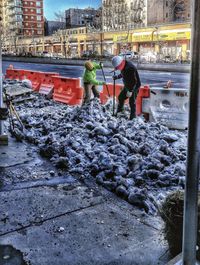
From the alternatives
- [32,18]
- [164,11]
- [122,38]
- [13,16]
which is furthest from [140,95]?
[32,18]

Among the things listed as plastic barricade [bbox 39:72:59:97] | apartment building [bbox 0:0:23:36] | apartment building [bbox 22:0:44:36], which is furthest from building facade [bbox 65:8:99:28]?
plastic barricade [bbox 39:72:59:97]

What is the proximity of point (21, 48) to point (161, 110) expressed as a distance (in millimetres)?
124988

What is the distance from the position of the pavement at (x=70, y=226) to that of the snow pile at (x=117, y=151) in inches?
12.0

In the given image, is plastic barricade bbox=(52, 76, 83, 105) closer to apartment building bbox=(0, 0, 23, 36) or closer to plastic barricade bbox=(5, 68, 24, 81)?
plastic barricade bbox=(5, 68, 24, 81)

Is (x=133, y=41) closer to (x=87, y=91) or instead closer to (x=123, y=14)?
(x=123, y=14)

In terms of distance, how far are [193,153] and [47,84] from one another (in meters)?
14.1

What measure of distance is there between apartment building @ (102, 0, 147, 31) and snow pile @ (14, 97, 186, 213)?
84947 millimetres

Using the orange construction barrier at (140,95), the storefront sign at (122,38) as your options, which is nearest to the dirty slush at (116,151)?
the orange construction barrier at (140,95)

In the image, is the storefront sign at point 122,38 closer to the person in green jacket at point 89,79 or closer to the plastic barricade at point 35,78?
the plastic barricade at point 35,78

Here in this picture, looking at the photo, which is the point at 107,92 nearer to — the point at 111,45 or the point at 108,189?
the point at 108,189

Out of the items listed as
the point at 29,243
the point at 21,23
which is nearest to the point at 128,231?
the point at 29,243

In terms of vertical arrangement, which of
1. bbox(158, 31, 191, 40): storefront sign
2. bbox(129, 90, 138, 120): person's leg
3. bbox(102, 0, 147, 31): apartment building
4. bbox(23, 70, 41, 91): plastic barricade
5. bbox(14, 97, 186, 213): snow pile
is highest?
bbox(102, 0, 147, 31): apartment building

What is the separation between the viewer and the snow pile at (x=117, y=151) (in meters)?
5.32

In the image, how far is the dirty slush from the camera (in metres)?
5.28
